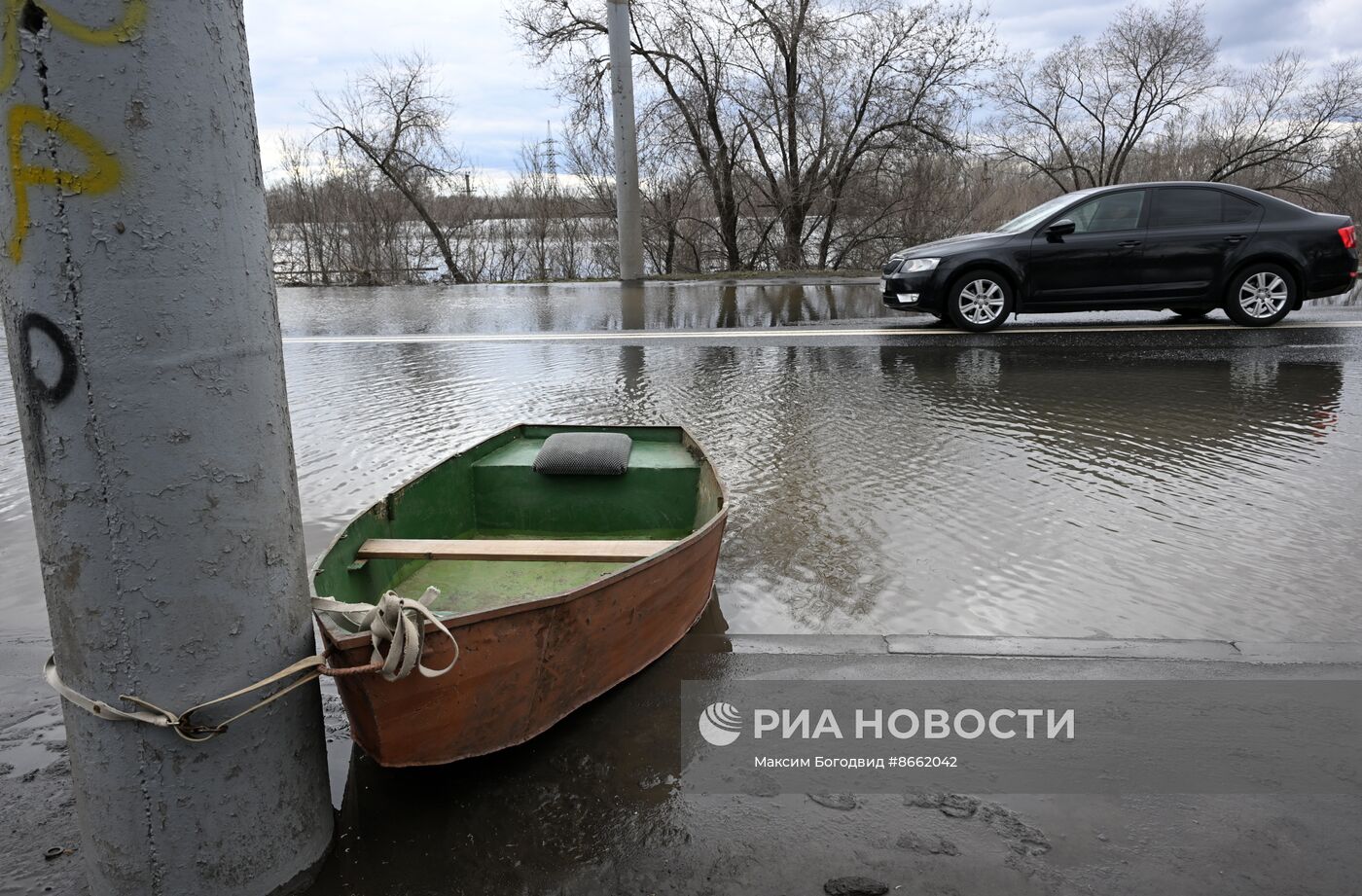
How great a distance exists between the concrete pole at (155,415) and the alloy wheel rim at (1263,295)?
1125cm

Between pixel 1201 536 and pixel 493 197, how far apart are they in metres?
25.5

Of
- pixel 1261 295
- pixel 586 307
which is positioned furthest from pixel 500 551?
pixel 586 307

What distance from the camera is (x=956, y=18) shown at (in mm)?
22516

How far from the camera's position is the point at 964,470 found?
219 inches

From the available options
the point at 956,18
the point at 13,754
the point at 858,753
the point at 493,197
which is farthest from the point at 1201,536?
the point at 493,197

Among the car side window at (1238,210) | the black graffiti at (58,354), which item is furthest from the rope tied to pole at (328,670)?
the car side window at (1238,210)

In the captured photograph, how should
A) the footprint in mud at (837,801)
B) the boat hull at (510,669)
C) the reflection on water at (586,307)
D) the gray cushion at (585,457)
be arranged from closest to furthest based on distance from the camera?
1. the boat hull at (510,669)
2. the footprint in mud at (837,801)
3. the gray cushion at (585,457)
4. the reflection on water at (586,307)

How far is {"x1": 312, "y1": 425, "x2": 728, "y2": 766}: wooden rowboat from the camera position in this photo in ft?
8.25

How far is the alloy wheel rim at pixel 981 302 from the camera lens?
35.5 ft

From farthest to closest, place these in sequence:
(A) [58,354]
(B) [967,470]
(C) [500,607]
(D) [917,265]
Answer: (D) [917,265], (B) [967,470], (C) [500,607], (A) [58,354]

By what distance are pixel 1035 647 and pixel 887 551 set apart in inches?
40.3

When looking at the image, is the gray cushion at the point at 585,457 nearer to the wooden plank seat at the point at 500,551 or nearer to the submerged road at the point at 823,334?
the wooden plank seat at the point at 500,551

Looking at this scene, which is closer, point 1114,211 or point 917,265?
point 1114,211

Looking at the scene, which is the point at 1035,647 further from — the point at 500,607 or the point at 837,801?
the point at 500,607
